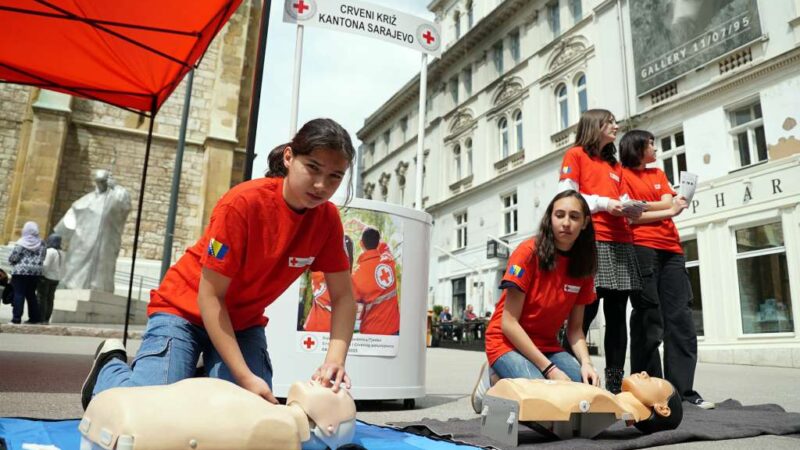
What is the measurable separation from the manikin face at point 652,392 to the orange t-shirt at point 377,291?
1.80 m

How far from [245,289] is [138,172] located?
21043mm

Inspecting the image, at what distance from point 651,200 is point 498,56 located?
2221 centimetres

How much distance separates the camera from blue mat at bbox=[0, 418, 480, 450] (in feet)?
7.29

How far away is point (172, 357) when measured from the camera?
87.3 inches

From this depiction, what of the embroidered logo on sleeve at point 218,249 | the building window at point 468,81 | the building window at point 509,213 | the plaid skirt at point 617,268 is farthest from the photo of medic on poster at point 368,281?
the building window at point 468,81

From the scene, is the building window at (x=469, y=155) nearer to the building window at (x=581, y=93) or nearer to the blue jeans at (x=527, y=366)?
the building window at (x=581, y=93)

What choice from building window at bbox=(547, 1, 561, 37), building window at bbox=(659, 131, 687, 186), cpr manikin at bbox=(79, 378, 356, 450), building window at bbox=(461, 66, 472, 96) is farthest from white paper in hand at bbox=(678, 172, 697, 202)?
building window at bbox=(461, 66, 472, 96)

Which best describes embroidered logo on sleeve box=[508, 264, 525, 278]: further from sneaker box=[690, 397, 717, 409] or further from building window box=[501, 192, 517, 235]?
building window box=[501, 192, 517, 235]

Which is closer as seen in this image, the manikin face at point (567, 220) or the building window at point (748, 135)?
the manikin face at point (567, 220)

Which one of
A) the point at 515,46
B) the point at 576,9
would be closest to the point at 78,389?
the point at 576,9

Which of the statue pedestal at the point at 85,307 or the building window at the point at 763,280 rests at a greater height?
the building window at the point at 763,280

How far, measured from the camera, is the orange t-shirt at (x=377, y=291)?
4.12 m

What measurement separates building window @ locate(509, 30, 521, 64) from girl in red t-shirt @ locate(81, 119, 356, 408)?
22.9 meters

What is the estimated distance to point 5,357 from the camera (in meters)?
5.86
